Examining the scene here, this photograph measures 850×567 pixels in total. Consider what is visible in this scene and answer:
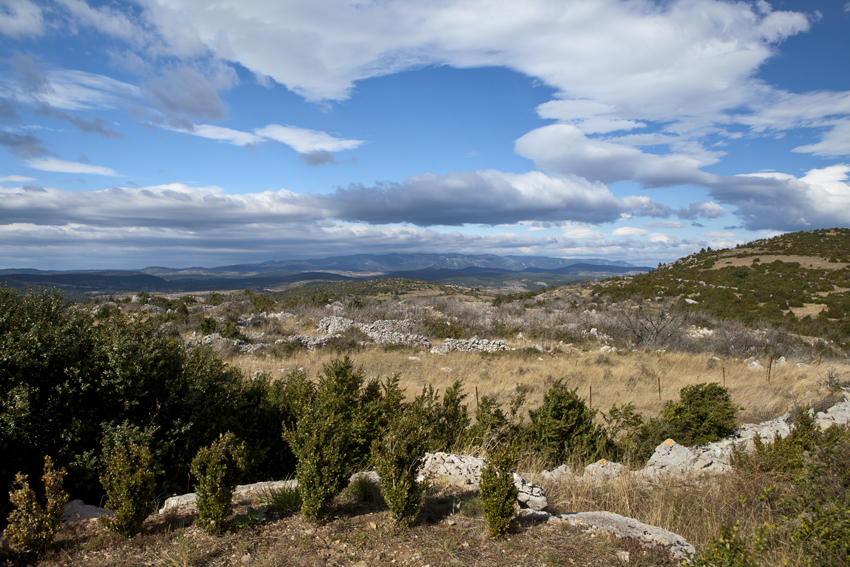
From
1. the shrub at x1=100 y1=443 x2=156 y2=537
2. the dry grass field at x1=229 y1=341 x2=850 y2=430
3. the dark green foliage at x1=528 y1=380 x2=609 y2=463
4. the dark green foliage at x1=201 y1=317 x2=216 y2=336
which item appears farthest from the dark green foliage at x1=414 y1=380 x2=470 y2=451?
the dark green foliage at x1=201 y1=317 x2=216 y2=336

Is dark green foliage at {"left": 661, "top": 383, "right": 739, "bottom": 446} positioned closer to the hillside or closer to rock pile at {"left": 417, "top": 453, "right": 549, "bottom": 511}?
rock pile at {"left": 417, "top": 453, "right": 549, "bottom": 511}

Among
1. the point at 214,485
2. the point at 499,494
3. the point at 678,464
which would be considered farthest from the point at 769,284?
the point at 214,485

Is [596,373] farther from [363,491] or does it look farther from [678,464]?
[363,491]

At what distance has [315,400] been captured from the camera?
260 inches

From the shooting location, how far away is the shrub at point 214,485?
3.83 metres

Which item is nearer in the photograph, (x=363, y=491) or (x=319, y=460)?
(x=319, y=460)

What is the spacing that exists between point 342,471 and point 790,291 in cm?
4049

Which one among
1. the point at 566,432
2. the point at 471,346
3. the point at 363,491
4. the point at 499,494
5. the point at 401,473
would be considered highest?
the point at 401,473

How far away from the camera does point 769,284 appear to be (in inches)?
1359

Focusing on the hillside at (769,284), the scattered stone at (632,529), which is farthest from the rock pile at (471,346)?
the hillside at (769,284)

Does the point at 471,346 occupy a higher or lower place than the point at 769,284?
lower

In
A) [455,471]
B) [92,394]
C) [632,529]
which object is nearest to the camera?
[632,529]

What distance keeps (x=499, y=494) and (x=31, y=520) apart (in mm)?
3986

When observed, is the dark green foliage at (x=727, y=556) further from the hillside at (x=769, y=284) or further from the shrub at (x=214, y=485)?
the hillside at (x=769, y=284)
